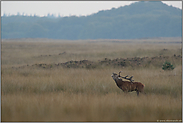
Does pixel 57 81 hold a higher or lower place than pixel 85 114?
higher

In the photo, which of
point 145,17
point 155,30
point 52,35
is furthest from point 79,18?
point 155,30

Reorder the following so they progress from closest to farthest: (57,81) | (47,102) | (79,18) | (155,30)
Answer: (47,102), (57,81), (155,30), (79,18)

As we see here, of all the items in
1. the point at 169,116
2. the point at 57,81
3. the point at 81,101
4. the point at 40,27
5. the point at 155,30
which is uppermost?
the point at 40,27

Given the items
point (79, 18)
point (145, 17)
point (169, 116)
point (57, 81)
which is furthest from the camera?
point (79, 18)

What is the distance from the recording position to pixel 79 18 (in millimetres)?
189875

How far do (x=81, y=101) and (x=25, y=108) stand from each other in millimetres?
1617

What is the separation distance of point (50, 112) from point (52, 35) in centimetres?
17361

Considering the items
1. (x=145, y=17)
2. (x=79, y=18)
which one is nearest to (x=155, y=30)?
(x=145, y=17)

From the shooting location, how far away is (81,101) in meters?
5.93

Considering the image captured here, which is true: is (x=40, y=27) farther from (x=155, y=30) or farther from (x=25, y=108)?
(x=25, y=108)

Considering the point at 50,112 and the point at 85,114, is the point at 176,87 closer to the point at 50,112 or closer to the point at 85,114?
the point at 85,114

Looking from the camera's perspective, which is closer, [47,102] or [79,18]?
[47,102]

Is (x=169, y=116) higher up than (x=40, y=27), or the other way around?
(x=40, y=27)

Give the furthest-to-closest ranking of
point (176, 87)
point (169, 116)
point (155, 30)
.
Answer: point (155, 30) → point (176, 87) → point (169, 116)
